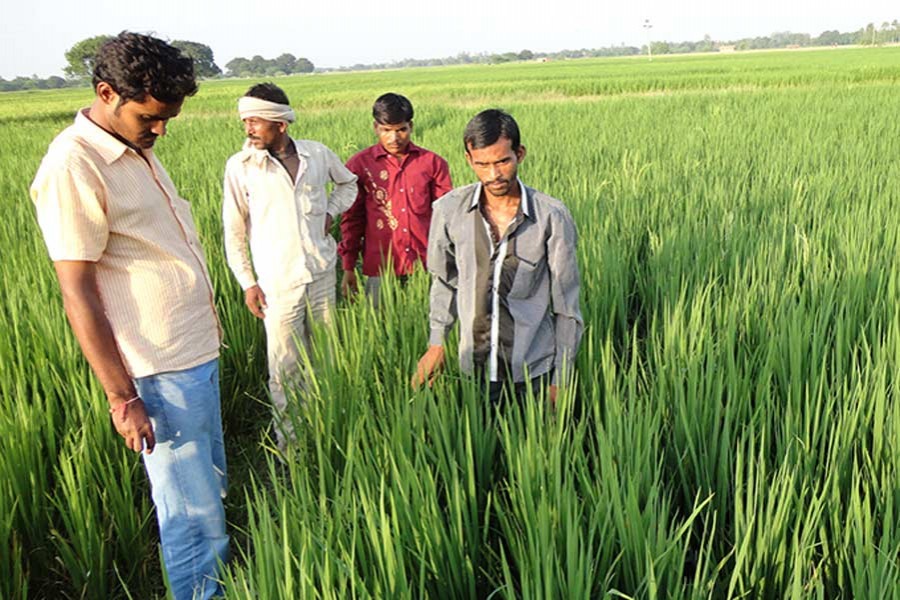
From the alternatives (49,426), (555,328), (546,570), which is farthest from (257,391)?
(546,570)

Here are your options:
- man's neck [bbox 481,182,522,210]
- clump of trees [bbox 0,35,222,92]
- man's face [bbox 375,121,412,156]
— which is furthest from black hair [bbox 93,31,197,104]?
clump of trees [bbox 0,35,222,92]

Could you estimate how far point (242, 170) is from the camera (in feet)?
7.56

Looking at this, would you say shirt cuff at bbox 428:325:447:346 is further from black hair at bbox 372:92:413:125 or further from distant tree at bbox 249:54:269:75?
distant tree at bbox 249:54:269:75

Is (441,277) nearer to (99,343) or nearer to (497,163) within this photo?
(497,163)

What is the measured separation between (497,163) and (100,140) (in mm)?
842

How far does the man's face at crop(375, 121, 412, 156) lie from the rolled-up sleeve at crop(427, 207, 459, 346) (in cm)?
92

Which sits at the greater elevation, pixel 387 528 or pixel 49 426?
pixel 387 528

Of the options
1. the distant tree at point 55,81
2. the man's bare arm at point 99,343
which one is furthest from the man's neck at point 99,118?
the distant tree at point 55,81

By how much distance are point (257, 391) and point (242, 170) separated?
106 centimetres

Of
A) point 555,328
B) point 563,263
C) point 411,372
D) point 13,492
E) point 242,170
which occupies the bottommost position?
point 13,492

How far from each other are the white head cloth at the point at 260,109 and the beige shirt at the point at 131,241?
70 cm

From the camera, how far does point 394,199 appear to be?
8.71 feet

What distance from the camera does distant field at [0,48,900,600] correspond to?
1.12m

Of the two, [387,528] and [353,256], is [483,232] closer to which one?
[387,528]
